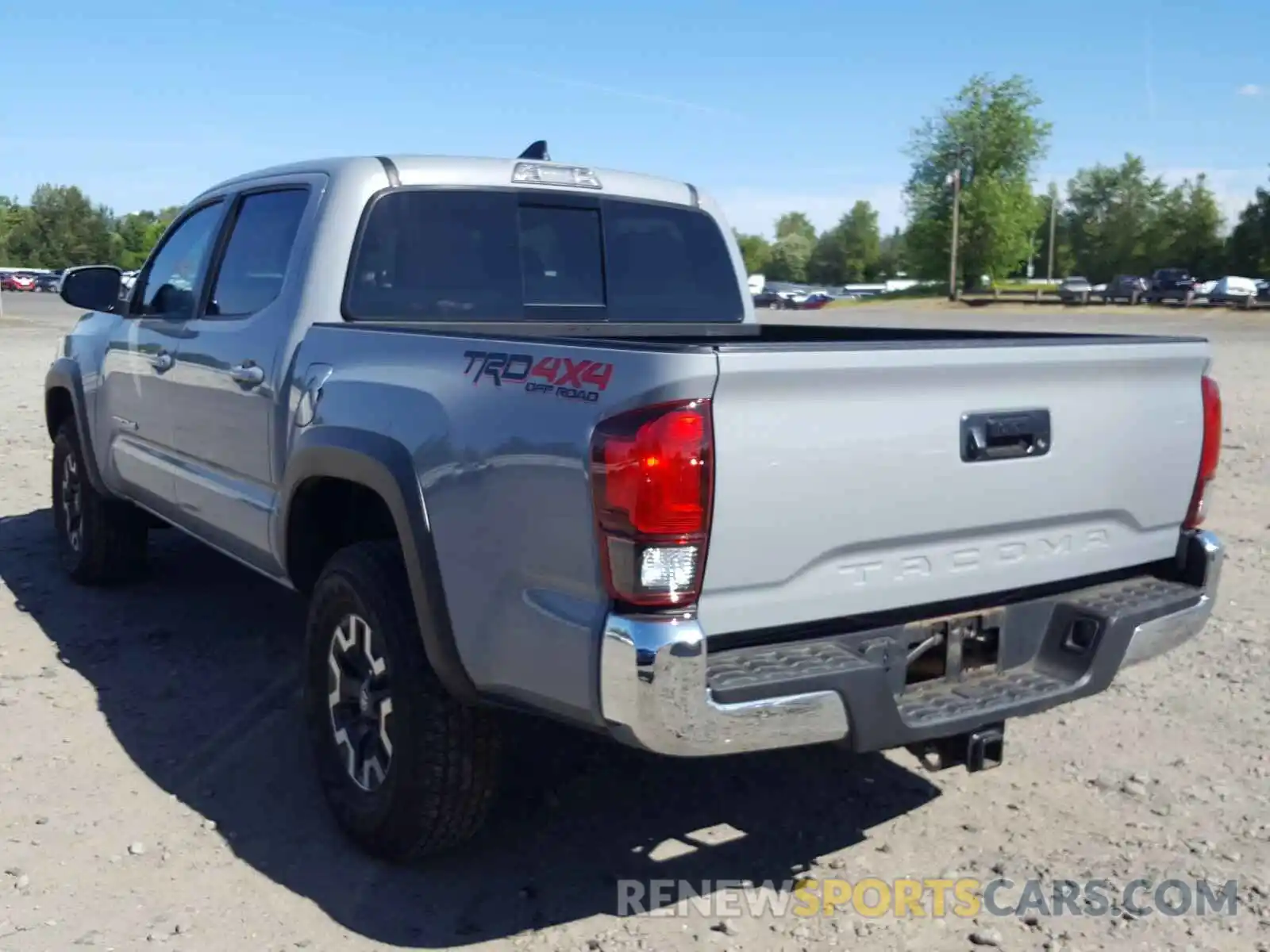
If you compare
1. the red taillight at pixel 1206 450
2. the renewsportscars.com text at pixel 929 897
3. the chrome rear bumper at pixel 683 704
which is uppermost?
the red taillight at pixel 1206 450

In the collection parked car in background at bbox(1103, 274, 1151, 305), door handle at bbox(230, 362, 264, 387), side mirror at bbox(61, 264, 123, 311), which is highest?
side mirror at bbox(61, 264, 123, 311)

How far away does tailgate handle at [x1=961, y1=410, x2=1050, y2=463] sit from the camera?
3123 millimetres

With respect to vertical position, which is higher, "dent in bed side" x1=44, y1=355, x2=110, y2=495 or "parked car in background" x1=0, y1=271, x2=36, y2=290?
"dent in bed side" x1=44, y1=355, x2=110, y2=495

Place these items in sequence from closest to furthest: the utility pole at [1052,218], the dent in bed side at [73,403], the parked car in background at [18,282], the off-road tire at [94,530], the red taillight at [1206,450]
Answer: the red taillight at [1206,450] < the dent in bed side at [73,403] < the off-road tire at [94,530] < the parked car in background at [18,282] < the utility pole at [1052,218]

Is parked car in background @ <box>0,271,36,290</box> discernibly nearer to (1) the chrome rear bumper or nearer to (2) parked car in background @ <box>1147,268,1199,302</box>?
(2) parked car in background @ <box>1147,268,1199,302</box>

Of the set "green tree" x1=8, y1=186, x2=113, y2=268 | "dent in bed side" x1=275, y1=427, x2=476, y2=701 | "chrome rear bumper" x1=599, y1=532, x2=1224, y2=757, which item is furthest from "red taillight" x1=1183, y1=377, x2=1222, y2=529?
"green tree" x1=8, y1=186, x2=113, y2=268

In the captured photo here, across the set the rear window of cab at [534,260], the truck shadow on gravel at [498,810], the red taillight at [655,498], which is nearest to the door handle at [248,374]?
the rear window of cab at [534,260]

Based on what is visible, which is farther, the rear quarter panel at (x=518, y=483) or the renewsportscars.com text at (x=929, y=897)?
the renewsportscars.com text at (x=929, y=897)

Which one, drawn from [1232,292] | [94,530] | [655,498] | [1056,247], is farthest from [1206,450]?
[1056,247]

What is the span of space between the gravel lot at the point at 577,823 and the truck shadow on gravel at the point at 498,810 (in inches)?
0.4

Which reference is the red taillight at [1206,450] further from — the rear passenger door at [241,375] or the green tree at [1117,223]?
the green tree at [1117,223]

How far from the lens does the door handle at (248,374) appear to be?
4.25m

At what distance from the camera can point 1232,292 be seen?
47562 mm

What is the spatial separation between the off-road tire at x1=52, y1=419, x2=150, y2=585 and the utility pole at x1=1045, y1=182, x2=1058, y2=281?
100 metres
